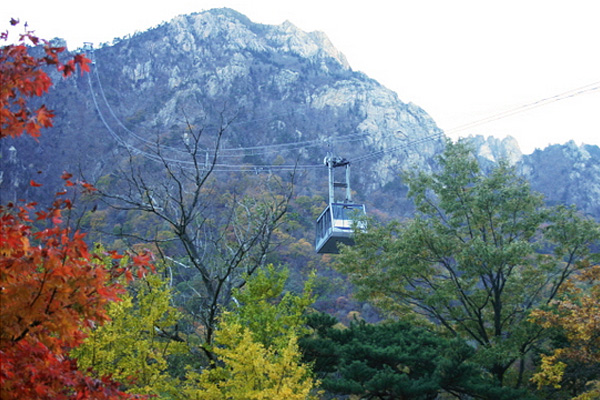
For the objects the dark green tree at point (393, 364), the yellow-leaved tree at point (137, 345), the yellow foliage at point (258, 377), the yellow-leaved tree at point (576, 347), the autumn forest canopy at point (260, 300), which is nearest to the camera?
the autumn forest canopy at point (260, 300)

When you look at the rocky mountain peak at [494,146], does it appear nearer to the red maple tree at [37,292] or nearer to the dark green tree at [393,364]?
the dark green tree at [393,364]

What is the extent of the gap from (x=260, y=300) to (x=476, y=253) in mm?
6984

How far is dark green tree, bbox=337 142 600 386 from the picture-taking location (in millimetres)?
13867

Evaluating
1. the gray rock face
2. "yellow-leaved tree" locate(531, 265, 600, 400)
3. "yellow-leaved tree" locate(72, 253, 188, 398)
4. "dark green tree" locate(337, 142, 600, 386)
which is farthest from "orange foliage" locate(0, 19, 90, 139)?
the gray rock face

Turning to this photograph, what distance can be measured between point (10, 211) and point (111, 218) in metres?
59.0

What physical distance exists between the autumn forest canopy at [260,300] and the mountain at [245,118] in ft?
174

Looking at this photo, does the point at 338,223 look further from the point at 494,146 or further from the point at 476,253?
the point at 494,146

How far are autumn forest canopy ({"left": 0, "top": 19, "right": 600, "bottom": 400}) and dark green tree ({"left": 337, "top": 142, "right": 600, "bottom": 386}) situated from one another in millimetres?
52

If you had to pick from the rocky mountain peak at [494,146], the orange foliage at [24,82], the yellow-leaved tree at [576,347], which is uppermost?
the rocky mountain peak at [494,146]

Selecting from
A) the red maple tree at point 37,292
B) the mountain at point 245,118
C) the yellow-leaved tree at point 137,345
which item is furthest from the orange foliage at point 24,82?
the mountain at point 245,118

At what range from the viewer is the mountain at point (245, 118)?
3182 inches

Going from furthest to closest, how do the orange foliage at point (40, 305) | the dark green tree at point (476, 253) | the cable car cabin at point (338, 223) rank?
the cable car cabin at point (338, 223) < the dark green tree at point (476, 253) < the orange foliage at point (40, 305)

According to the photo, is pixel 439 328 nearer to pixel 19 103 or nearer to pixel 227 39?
pixel 19 103

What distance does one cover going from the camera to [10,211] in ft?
14.2
